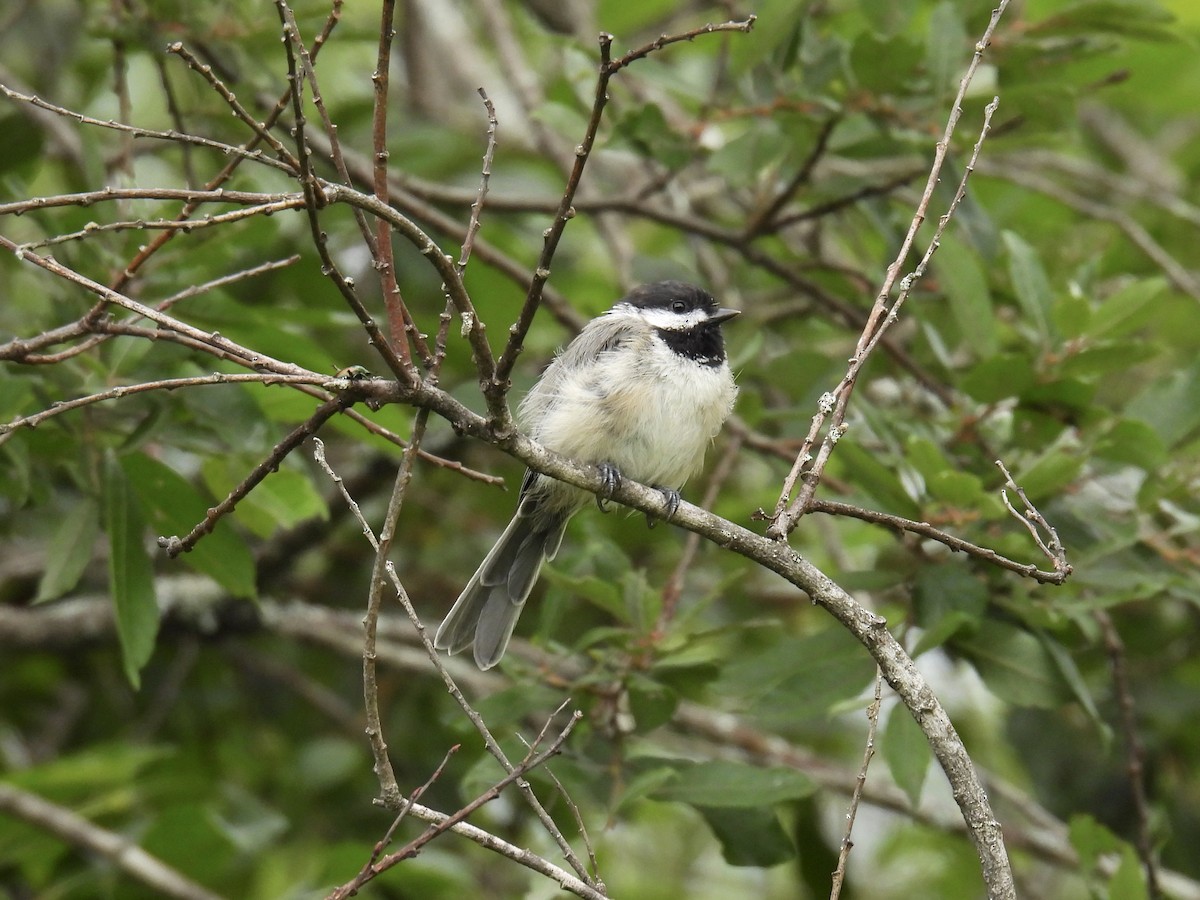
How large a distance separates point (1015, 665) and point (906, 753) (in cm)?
43

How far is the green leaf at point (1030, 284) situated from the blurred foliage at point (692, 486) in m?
0.01

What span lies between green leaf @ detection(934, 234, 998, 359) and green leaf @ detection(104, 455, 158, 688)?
245cm

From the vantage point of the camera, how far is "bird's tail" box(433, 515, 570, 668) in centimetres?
401

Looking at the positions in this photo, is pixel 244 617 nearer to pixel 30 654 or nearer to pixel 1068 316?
pixel 30 654

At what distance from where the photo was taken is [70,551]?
140 inches

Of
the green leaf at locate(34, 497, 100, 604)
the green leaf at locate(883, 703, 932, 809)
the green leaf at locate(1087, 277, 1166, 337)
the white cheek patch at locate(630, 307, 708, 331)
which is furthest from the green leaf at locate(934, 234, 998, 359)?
the green leaf at locate(34, 497, 100, 604)

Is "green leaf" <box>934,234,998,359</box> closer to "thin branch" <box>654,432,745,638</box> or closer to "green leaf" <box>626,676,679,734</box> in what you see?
"thin branch" <box>654,432,745,638</box>

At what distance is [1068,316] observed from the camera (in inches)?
159

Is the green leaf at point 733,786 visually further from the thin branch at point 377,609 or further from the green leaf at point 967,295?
the green leaf at point 967,295

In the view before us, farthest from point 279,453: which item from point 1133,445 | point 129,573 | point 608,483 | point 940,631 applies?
point 1133,445

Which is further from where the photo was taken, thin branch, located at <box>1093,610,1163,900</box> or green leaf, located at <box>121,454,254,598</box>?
thin branch, located at <box>1093,610,1163,900</box>

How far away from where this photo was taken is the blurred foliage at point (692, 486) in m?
3.62

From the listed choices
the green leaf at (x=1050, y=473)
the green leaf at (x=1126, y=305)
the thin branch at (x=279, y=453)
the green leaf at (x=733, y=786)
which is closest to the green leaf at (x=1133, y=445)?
the green leaf at (x=1050, y=473)

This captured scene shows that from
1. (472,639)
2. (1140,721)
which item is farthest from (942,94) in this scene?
(1140,721)
